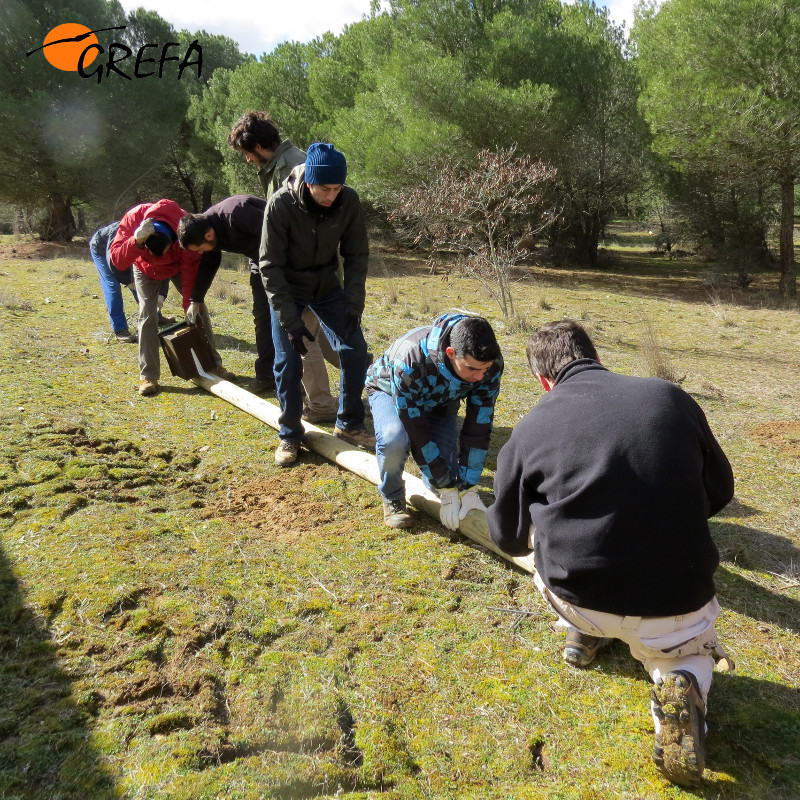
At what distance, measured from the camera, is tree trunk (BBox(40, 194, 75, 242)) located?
744 inches

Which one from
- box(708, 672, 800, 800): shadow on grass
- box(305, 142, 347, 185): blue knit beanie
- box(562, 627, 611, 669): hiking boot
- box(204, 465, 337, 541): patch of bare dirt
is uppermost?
box(305, 142, 347, 185): blue knit beanie

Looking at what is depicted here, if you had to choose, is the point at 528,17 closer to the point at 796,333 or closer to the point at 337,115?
the point at 337,115

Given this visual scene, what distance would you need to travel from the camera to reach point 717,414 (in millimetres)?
5277

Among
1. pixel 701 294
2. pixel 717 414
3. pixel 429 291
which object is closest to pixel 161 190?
pixel 429 291

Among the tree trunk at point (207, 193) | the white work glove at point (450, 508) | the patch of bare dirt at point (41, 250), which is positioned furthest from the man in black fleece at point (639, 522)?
the tree trunk at point (207, 193)

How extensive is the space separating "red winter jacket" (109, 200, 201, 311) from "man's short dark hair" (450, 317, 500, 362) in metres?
3.13

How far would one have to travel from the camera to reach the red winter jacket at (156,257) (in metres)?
4.94

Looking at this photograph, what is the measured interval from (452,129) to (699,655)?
13835 mm

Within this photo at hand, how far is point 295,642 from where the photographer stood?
239cm

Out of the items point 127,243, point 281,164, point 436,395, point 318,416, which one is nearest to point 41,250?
point 127,243

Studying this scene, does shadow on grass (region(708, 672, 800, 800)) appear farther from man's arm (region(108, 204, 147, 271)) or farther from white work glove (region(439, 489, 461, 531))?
man's arm (region(108, 204, 147, 271))

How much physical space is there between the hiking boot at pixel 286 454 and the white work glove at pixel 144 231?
210 centimetres

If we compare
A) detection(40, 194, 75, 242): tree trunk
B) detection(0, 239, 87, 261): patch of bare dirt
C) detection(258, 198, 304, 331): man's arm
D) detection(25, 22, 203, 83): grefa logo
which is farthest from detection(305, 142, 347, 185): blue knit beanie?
detection(40, 194, 75, 242): tree trunk

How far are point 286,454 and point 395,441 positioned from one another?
1092mm
